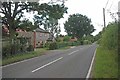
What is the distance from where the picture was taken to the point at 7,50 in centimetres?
3025

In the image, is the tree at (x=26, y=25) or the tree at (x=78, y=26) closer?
the tree at (x=26, y=25)

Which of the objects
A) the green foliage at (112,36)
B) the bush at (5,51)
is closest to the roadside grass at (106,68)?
the green foliage at (112,36)

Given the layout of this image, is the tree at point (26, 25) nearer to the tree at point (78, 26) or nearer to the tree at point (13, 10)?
the tree at point (13, 10)

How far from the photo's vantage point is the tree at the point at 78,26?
130850mm

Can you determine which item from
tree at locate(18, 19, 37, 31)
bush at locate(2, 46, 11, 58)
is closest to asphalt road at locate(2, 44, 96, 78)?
bush at locate(2, 46, 11, 58)

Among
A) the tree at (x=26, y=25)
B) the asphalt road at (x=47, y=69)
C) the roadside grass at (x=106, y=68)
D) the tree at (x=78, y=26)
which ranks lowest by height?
the asphalt road at (x=47, y=69)

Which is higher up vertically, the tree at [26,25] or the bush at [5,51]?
the tree at [26,25]

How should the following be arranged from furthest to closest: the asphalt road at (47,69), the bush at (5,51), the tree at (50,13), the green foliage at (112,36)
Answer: the tree at (50,13) < the bush at (5,51) < the green foliage at (112,36) < the asphalt road at (47,69)

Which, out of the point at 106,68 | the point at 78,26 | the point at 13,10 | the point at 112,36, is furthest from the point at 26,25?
the point at 78,26

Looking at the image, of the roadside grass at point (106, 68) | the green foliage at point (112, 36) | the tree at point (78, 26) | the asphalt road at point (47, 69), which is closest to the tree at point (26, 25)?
the green foliage at point (112, 36)

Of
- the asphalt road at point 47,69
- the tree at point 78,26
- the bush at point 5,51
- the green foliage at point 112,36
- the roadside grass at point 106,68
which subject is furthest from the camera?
the tree at point 78,26

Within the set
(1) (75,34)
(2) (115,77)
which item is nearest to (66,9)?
(2) (115,77)

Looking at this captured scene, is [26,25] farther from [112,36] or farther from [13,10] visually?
[112,36]

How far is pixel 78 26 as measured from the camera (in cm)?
13162
